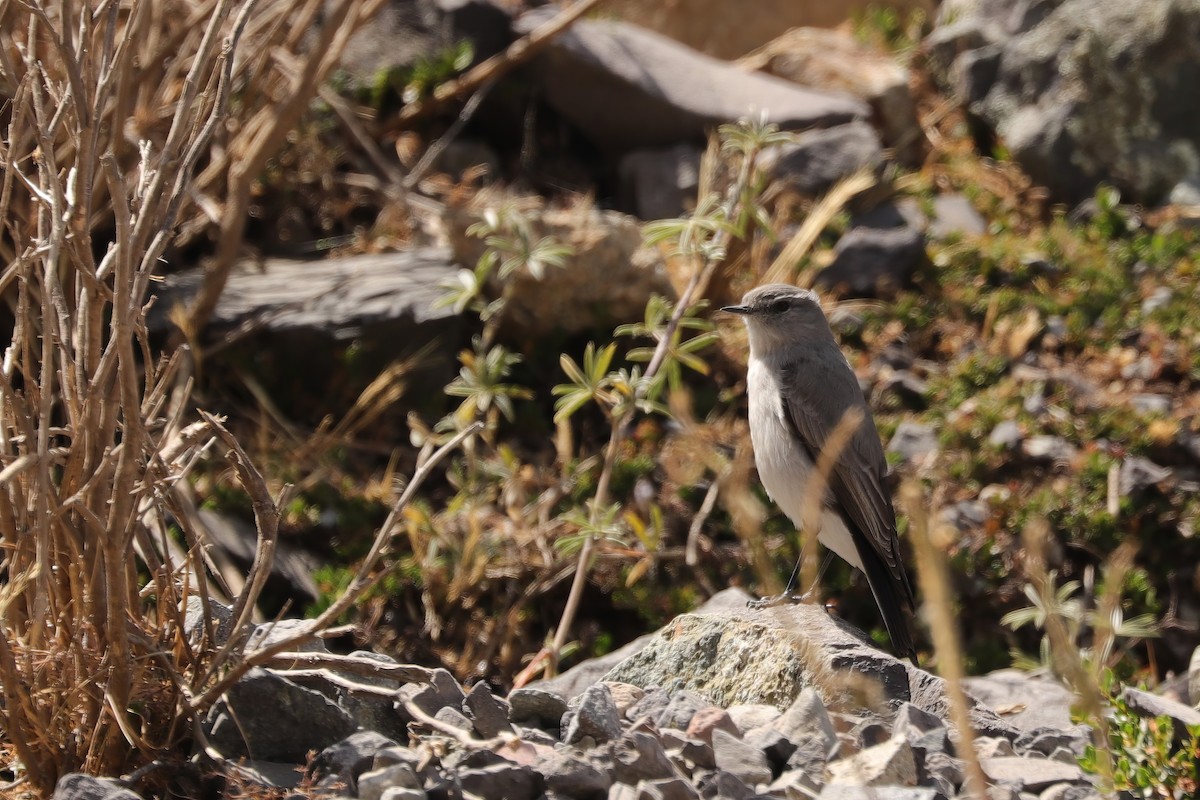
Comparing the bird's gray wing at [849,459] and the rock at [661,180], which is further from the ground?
the rock at [661,180]

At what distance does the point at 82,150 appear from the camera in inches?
134

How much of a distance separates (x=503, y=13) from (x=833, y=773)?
25.4ft

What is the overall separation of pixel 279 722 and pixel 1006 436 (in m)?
5.18

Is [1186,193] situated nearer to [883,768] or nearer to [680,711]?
[680,711]

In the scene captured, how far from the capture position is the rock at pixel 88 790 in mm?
3275

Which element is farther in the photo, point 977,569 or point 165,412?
point 165,412

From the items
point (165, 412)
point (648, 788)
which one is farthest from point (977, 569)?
point (165, 412)

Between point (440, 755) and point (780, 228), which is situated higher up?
point (780, 228)

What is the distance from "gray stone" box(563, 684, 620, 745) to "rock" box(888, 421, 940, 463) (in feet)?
13.9

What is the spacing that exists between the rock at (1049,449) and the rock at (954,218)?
2205 mm

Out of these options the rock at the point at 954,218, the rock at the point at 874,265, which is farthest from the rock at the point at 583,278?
the rock at the point at 954,218

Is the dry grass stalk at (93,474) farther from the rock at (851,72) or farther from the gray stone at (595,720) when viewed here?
the rock at (851,72)

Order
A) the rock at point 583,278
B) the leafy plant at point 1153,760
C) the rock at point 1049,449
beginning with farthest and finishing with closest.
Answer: the rock at point 583,278, the rock at point 1049,449, the leafy plant at point 1153,760

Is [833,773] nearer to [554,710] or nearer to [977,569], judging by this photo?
[554,710]
